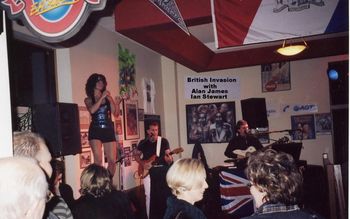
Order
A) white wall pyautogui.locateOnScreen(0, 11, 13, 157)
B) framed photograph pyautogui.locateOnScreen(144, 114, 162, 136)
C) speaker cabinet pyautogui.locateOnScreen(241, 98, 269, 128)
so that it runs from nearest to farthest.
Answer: white wall pyautogui.locateOnScreen(0, 11, 13, 157) → framed photograph pyautogui.locateOnScreen(144, 114, 162, 136) → speaker cabinet pyautogui.locateOnScreen(241, 98, 269, 128)

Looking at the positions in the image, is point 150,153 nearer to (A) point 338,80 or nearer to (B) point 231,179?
(B) point 231,179

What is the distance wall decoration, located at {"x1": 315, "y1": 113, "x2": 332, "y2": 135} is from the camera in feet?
28.9

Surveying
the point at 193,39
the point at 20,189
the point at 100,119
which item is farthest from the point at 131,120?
the point at 20,189

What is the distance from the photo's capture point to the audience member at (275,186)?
6.23ft

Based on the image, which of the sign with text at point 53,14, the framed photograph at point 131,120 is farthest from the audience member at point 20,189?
the framed photograph at point 131,120

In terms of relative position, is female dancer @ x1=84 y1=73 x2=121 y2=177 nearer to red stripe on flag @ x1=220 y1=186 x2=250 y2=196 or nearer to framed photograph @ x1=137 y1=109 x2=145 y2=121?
framed photograph @ x1=137 y1=109 x2=145 y2=121

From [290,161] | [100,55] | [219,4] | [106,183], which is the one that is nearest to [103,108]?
[100,55]

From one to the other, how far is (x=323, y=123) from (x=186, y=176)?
7292 millimetres

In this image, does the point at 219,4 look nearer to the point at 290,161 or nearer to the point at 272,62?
the point at 290,161

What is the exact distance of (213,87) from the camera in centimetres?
916

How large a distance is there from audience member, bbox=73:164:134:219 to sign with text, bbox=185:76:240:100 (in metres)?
5.85

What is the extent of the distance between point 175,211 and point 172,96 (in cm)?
737

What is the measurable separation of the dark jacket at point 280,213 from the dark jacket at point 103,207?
57.3 inches

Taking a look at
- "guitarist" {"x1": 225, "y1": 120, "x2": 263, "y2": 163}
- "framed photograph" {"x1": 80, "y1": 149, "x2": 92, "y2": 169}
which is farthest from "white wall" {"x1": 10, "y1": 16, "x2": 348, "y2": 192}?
"guitarist" {"x1": 225, "y1": 120, "x2": 263, "y2": 163}
